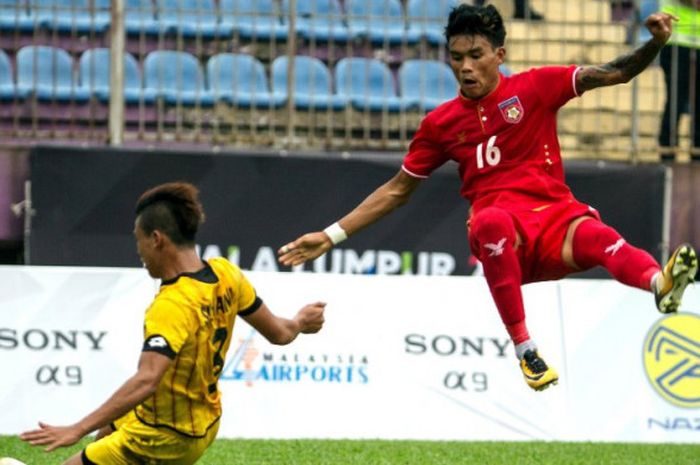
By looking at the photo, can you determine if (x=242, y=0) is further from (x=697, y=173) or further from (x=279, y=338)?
(x=279, y=338)

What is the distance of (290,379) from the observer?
480 inches

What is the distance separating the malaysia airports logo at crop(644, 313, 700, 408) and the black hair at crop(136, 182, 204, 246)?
6739mm

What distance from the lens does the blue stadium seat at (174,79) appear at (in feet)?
46.2

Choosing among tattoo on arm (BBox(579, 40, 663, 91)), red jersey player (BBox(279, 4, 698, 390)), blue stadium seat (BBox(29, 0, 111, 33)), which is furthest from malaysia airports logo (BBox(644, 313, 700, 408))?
blue stadium seat (BBox(29, 0, 111, 33))

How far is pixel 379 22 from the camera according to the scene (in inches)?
576

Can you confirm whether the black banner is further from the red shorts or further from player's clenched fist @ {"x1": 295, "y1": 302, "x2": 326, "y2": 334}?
player's clenched fist @ {"x1": 295, "y1": 302, "x2": 326, "y2": 334}

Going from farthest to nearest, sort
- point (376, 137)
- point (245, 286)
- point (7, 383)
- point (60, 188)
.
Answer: point (376, 137) < point (60, 188) < point (7, 383) < point (245, 286)

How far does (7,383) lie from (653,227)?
19.7 feet

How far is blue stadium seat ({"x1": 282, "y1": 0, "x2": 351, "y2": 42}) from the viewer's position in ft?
47.5

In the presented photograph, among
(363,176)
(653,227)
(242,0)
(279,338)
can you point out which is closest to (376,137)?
(363,176)

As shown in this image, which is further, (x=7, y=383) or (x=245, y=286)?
(x=7, y=383)

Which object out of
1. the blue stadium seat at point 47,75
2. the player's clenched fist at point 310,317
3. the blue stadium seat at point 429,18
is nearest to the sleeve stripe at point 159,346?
the player's clenched fist at point 310,317

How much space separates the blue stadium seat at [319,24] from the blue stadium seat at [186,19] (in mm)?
722

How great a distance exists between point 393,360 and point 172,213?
5940 millimetres
